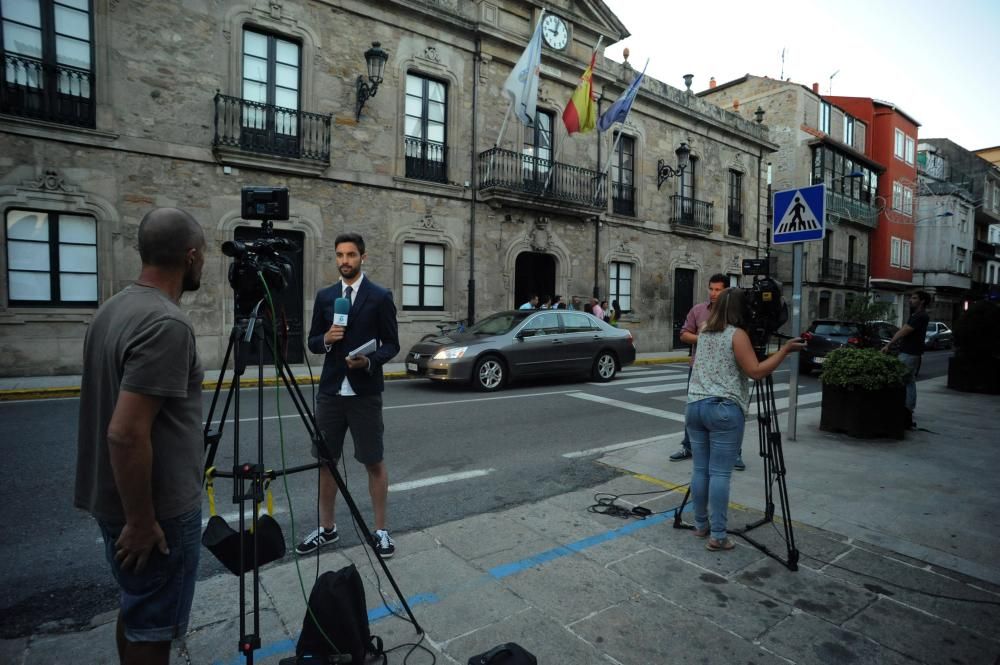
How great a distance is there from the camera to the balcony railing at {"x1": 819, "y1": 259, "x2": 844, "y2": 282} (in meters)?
29.9

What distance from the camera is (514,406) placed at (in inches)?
348

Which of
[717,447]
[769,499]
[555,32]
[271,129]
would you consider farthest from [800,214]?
[555,32]

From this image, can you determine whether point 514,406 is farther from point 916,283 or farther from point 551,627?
point 916,283

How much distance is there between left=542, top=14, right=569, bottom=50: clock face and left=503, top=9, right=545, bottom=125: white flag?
2.77 metres

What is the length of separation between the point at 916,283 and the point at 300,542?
46679 millimetres

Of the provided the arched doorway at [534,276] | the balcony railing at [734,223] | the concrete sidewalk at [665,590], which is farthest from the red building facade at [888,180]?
the concrete sidewalk at [665,590]

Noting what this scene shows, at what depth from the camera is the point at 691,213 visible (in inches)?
892

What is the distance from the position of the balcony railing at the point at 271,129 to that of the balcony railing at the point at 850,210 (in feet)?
89.4

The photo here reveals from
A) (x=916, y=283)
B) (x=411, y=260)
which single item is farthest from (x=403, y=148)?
(x=916, y=283)

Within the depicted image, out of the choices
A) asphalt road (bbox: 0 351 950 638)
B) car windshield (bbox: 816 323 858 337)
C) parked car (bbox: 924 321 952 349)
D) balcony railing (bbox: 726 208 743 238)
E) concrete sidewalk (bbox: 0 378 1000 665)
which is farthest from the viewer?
parked car (bbox: 924 321 952 349)

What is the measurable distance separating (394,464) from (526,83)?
497 inches

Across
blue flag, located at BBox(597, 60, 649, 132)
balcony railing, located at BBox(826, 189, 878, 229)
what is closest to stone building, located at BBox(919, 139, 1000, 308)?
balcony railing, located at BBox(826, 189, 878, 229)

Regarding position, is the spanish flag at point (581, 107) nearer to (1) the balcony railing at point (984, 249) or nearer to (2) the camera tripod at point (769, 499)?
(2) the camera tripod at point (769, 499)

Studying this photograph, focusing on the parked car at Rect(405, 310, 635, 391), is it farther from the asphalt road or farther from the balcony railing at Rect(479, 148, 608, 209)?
the balcony railing at Rect(479, 148, 608, 209)
